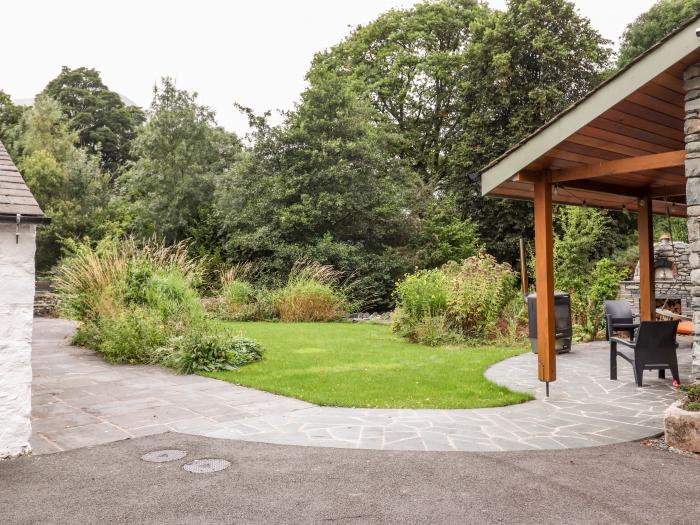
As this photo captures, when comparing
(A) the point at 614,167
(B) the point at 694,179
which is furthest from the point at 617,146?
(B) the point at 694,179

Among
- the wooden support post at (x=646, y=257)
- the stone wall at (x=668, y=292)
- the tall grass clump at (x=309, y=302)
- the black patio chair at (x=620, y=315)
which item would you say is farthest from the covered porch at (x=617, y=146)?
the tall grass clump at (x=309, y=302)

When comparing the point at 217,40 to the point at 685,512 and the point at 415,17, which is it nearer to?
the point at 415,17

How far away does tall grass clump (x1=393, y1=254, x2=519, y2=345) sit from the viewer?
1039cm

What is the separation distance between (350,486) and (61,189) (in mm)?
20559

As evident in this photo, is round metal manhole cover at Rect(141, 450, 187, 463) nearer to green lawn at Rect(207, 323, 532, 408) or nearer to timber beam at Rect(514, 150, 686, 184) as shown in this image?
green lawn at Rect(207, 323, 532, 408)

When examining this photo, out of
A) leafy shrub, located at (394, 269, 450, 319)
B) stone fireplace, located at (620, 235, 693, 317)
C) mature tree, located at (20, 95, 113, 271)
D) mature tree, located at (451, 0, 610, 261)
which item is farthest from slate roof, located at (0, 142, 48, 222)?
mature tree, located at (451, 0, 610, 261)

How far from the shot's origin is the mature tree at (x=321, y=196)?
56.5 ft

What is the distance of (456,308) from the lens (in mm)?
10422

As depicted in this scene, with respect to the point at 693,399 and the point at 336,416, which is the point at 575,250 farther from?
the point at 336,416

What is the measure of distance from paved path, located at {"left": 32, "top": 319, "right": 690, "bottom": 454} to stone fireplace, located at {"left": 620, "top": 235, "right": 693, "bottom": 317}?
3919 millimetres

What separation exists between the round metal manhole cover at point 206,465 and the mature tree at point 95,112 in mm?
31635

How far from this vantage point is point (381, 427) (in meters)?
4.91

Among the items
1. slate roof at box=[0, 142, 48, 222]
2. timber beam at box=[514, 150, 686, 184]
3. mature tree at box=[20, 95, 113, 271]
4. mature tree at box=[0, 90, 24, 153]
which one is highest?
mature tree at box=[0, 90, 24, 153]

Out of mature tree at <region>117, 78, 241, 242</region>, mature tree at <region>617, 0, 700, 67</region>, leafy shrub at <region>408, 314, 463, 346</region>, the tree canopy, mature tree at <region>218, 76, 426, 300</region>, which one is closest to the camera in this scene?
leafy shrub at <region>408, 314, 463, 346</region>
